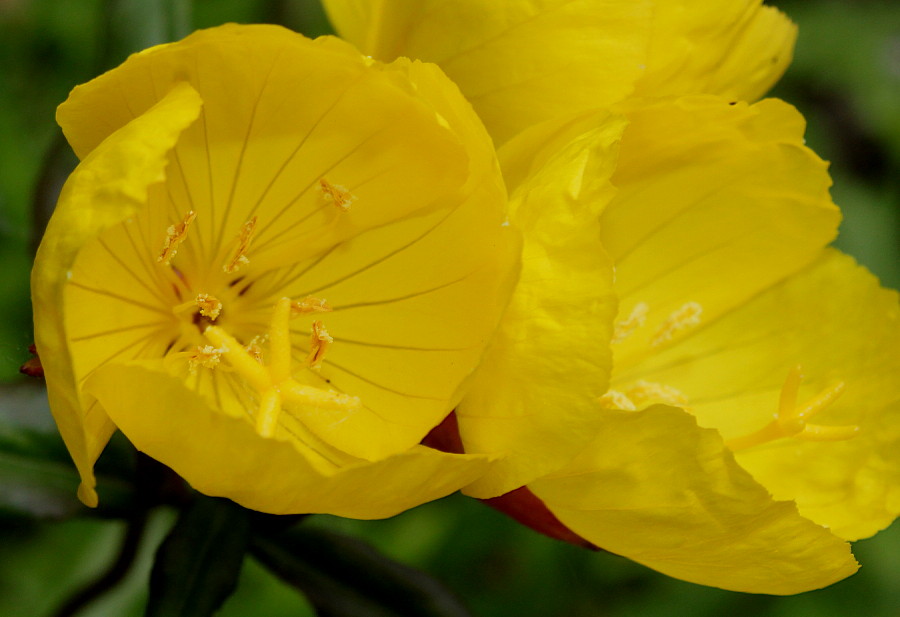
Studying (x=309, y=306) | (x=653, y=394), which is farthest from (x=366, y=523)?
(x=309, y=306)

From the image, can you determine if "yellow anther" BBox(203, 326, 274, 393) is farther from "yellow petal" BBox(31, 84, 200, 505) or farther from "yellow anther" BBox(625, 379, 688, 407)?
"yellow anther" BBox(625, 379, 688, 407)

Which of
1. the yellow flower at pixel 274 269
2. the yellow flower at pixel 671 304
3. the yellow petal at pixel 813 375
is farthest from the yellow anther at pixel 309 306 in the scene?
the yellow petal at pixel 813 375

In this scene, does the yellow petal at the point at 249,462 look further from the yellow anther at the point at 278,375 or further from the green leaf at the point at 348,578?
the green leaf at the point at 348,578

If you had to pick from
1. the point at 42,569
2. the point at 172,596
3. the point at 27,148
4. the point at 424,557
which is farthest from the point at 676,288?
the point at 27,148

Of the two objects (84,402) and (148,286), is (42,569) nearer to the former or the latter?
(148,286)

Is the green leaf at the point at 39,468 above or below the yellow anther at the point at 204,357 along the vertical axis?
below

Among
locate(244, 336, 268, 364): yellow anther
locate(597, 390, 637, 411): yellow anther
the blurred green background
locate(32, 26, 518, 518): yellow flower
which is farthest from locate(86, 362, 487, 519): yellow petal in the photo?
the blurred green background

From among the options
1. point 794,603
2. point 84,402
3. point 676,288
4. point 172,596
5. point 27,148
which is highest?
point 84,402
